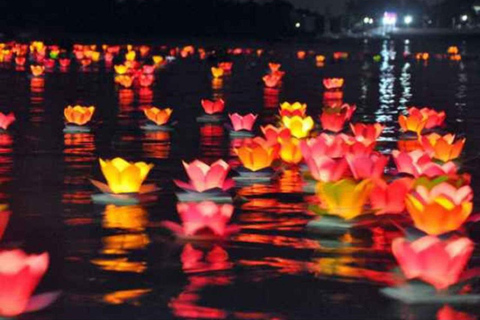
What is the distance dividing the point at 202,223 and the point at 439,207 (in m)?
1.77

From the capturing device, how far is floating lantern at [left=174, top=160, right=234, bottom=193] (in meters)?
10.6

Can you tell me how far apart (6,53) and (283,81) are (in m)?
15.9

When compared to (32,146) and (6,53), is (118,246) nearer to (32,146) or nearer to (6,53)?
(32,146)

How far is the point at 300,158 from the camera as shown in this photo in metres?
13.6

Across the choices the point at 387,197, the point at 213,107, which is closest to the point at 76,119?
the point at 213,107

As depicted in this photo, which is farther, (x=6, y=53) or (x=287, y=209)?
(x=6, y=53)

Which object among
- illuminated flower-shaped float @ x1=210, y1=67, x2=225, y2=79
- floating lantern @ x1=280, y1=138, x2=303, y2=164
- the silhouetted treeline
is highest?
the silhouetted treeline

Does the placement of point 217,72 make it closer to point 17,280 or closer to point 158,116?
point 158,116

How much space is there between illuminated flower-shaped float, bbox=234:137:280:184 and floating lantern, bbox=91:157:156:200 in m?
1.72

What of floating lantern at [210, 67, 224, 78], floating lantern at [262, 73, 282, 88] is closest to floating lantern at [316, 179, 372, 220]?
floating lantern at [262, 73, 282, 88]

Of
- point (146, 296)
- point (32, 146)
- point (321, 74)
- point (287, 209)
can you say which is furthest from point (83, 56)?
point (146, 296)

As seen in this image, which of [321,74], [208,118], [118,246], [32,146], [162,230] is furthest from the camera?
[321,74]

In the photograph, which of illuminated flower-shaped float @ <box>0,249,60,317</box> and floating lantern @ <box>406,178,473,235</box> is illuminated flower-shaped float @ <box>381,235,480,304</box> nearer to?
floating lantern @ <box>406,178,473,235</box>

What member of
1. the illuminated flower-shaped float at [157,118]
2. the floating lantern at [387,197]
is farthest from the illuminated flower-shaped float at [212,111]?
the floating lantern at [387,197]
